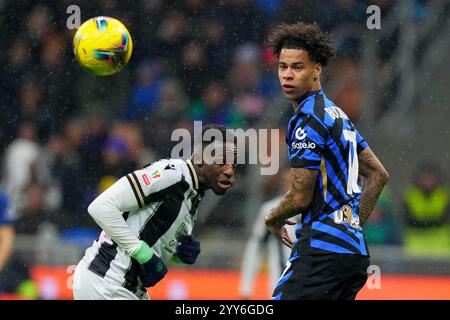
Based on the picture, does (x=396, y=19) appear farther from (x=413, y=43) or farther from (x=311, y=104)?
(x=311, y=104)

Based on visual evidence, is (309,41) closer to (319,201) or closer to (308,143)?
(308,143)

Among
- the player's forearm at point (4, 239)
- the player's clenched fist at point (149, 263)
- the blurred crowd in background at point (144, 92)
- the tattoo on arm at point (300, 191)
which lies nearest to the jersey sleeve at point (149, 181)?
the player's clenched fist at point (149, 263)

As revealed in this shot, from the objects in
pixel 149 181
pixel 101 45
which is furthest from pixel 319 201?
pixel 101 45

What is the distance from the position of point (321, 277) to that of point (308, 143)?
68 cm

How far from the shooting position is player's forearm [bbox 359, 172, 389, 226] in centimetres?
586

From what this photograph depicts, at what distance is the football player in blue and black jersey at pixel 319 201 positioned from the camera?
5266mm

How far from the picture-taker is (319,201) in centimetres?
534

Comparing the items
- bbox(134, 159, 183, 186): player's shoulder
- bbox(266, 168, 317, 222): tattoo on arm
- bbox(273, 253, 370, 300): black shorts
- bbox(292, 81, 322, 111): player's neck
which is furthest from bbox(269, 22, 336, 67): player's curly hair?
bbox(273, 253, 370, 300): black shorts

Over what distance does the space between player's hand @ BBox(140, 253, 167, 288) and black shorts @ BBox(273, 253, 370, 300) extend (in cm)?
78

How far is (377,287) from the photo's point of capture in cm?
1039

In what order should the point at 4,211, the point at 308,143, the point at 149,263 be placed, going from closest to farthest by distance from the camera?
the point at 308,143 < the point at 149,263 < the point at 4,211

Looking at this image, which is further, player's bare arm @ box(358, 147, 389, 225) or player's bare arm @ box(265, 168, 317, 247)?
player's bare arm @ box(358, 147, 389, 225)

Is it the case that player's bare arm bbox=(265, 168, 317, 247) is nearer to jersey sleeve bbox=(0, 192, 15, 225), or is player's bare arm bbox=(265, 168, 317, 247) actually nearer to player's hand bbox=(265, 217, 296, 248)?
player's hand bbox=(265, 217, 296, 248)
